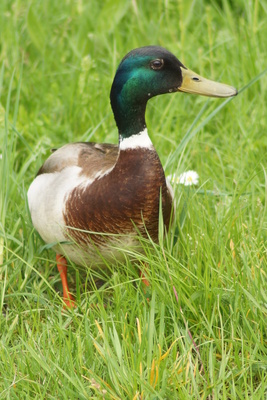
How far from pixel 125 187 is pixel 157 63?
21.0 inches

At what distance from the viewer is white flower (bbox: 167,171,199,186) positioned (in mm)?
3611

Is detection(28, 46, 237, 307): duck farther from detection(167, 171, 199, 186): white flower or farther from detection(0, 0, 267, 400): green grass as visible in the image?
detection(167, 171, 199, 186): white flower

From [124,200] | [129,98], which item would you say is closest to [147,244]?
[124,200]

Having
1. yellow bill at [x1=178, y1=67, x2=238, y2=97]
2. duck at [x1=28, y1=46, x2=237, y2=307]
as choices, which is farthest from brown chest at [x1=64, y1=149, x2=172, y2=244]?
yellow bill at [x1=178, y1=67, x2=238, y2=97]

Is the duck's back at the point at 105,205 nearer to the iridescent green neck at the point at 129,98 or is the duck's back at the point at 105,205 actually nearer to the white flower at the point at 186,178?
the iridescent green neck at the point at 129,98

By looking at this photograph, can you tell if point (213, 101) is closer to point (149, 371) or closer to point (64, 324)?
point (64, 324)

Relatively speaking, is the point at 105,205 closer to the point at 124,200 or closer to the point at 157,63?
the point at 124,200

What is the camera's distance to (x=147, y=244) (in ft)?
10.3

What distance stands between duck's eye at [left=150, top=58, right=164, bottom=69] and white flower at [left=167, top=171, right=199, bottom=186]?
1.95 ft

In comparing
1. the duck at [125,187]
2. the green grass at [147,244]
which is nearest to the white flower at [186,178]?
the green grass at [147,244]

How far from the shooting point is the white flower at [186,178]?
361 centimetres

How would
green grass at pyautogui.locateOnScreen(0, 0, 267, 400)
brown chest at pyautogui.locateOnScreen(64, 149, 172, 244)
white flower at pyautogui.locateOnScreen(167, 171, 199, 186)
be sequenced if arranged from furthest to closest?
white flower at pyautogui.locateOnScreen(167, 171, 199, 186)
brown chest at pyautogui.locateOnScreen(64, 149, 172, 244)
green grass at pyautogui.locateOnScreen(0, 0, 267, 400)

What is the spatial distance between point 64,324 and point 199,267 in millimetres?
573

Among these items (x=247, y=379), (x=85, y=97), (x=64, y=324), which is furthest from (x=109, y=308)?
(x=85, y=97)
